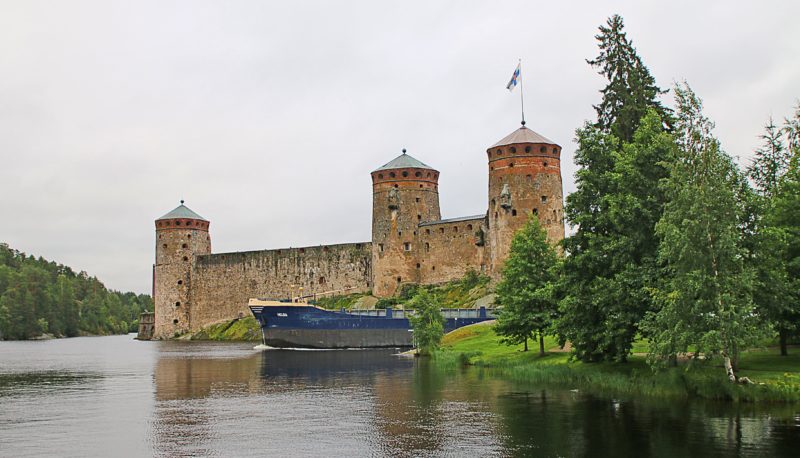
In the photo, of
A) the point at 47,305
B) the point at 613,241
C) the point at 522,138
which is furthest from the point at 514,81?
the point at 47,305

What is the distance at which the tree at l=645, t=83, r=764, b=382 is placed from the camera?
893 inches

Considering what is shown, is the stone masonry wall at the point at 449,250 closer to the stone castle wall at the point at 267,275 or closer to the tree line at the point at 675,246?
the stone castle wall at the point at 267,275

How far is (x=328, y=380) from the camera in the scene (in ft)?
115

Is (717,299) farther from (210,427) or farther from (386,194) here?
(386,194)

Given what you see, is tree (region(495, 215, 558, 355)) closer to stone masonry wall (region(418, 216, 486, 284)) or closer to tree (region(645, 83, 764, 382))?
tree (region(645, 83, 764, 382))

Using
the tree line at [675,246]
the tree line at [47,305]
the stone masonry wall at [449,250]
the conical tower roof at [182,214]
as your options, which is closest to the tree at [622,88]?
the tree line at [675,246]

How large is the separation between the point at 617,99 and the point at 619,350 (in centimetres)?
1386

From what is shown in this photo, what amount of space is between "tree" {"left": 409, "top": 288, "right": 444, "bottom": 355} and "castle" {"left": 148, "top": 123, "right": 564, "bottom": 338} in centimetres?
1337

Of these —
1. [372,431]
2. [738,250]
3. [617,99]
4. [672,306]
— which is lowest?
[372,431]

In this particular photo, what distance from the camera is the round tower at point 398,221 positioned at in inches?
2965

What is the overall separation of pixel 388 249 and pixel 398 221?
2.71 m

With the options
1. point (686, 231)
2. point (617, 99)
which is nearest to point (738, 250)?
point (686, 231)

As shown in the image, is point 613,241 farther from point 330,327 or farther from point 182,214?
point 182,214

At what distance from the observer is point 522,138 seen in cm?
6738
